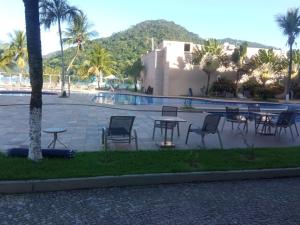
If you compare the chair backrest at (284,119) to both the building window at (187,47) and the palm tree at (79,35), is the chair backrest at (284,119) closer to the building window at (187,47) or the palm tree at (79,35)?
the building window at (187,47)

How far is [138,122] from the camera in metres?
12.0

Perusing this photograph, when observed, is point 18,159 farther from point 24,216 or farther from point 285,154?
point 285,154

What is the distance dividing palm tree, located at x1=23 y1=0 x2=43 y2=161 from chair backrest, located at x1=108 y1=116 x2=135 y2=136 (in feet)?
6.01

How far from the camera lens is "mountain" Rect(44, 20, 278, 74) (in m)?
59.2

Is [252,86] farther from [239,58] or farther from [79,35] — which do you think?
[79,35]

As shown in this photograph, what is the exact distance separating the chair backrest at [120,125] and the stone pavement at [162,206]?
7.49ft

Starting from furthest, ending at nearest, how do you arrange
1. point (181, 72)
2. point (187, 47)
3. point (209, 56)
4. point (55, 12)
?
point (187, 47) < point (181, 72) < point (209, 56) < point (55, 12)

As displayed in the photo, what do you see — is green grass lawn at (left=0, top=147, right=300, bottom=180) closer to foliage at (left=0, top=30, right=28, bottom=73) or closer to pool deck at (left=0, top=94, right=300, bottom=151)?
pool deck at (left=0, top=94, right=300, bottom=151)

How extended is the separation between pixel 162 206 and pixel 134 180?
3.09 feet

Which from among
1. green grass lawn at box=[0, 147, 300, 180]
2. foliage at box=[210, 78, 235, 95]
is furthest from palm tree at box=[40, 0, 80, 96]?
green grass lawn at box=[0, 147, 300, 180]

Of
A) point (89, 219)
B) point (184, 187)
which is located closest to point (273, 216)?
point (184, 187)

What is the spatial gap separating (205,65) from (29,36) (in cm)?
2758

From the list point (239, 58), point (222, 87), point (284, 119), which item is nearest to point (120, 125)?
point (284, 119)

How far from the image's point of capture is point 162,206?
4523 mm
